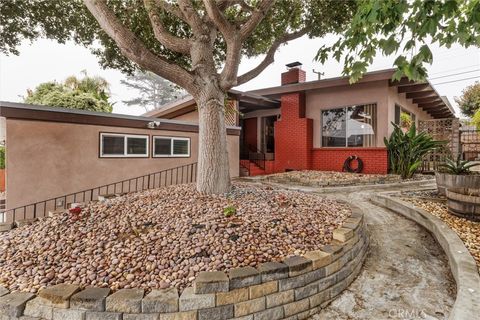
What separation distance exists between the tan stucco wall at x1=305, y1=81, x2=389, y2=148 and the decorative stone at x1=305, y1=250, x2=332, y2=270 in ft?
24.3

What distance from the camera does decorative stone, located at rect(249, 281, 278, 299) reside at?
194 cm

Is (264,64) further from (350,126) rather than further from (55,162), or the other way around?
(350,126)

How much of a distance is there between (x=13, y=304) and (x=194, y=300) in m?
1.31

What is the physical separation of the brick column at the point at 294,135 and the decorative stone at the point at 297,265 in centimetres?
775

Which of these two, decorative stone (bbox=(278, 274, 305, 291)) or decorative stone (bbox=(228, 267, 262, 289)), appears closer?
decorative stone (bbox=(228, 267, 262, 289))

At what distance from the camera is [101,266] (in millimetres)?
2145

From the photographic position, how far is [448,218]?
151 inches

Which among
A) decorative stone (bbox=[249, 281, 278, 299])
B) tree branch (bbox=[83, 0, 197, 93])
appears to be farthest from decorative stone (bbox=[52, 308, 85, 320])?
tree branch (bbox=[83, 0, 197, 93])

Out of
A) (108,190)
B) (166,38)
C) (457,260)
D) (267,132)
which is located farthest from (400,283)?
(267,132)

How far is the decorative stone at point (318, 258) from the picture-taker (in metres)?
2.21

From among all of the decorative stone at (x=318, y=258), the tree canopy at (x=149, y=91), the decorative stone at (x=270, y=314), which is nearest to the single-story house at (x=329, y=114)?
the decorative stone at (x=318, y=258)

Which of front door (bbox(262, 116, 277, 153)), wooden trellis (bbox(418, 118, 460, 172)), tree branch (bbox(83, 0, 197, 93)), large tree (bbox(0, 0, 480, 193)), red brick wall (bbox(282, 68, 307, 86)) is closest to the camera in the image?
large tree (bbox(0, 0, 480, 193))

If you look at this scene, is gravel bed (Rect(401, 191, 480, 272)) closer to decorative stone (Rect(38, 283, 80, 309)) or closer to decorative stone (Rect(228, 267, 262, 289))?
decorative stone (Rect(228, 267, 262, 289))

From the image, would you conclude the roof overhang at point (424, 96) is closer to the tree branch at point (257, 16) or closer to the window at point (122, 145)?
the tree branch at point (257, 16)
